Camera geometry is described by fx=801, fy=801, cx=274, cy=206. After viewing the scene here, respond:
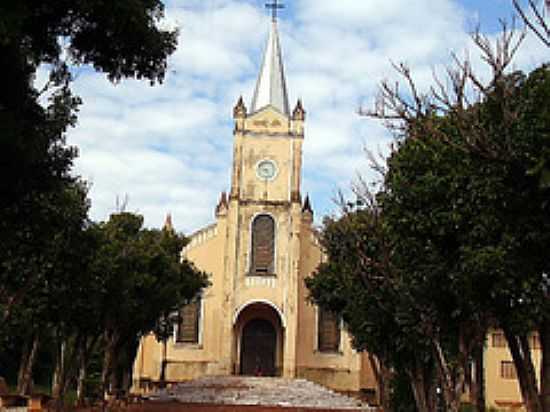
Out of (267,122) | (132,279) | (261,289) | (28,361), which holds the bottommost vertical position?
(28,361)

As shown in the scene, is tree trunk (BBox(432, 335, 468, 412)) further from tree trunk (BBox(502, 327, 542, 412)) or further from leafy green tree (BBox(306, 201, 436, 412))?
tree trunk (BBox(502, 327, 542, 412))

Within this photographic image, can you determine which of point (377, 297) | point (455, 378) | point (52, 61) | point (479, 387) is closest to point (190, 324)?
point (377, 297)

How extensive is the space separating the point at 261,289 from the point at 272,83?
13681 mm

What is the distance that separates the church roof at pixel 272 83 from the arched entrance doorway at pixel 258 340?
12.2 m

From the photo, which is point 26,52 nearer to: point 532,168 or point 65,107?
point 65,107

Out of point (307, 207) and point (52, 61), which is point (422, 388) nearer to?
point (52, 61)

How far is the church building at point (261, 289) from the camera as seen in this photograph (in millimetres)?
45344

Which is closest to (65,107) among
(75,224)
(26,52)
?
(26,52)

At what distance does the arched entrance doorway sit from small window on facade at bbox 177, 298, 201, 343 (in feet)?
7.58

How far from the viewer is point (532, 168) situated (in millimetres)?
8656

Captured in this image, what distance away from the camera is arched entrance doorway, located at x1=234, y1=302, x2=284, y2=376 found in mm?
46312

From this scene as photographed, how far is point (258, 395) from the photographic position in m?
34.7

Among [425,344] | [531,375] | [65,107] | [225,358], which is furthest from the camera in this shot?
[225,358]

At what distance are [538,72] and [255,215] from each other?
37.3m
